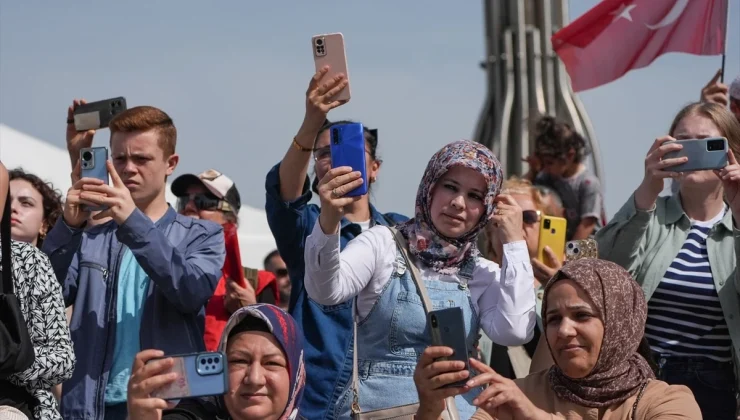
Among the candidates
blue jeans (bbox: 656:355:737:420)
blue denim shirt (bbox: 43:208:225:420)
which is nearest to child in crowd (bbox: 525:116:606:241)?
blue jeans (bbox: 656:355:737:420)

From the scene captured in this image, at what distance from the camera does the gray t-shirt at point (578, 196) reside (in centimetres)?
988

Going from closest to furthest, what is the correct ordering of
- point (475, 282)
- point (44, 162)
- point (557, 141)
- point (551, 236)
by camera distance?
point (475, 282), point (551, 236), point (557, 141), point (44, 162)

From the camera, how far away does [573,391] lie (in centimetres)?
507

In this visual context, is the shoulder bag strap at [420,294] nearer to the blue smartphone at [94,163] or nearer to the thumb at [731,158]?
the blue smartphone at [94,163]

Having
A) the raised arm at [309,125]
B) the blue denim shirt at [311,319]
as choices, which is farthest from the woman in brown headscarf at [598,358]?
the raised arm at [309,125]

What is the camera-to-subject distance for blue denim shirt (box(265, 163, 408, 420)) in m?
5.59

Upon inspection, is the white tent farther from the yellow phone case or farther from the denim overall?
the denim overall

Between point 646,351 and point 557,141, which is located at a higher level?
point 557,141

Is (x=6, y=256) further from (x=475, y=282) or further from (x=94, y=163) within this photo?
(x=475, y=282)

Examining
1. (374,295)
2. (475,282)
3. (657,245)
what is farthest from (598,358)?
(657,245)

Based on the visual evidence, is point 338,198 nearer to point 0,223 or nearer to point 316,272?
point 316,272

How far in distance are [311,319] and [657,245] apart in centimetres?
153

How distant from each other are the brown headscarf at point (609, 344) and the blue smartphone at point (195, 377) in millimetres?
1530

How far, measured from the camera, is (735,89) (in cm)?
711
